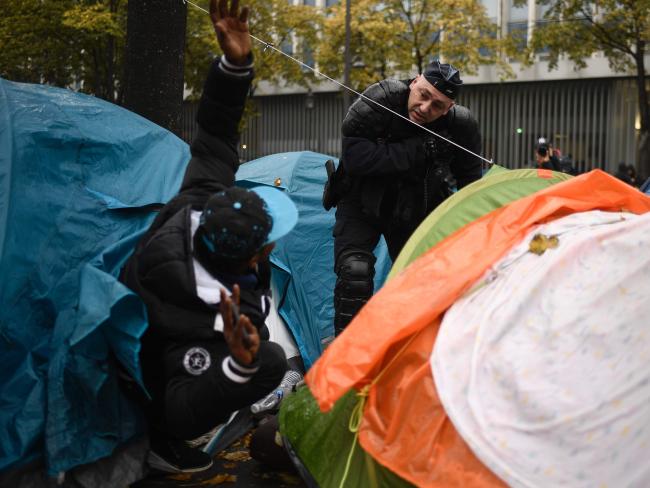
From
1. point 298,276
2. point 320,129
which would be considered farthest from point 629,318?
point 320,129

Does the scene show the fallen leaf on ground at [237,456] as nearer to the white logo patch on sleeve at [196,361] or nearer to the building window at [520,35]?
the white logo patch on sleeve at [196,361]

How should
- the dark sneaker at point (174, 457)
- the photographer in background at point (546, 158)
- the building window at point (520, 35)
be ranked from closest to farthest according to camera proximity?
the dark sneaker at point (174, 457), the photographer in background at point (546, 158), the building window at point (520, 35)

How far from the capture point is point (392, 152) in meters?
4.22

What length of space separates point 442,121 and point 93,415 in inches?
92.0

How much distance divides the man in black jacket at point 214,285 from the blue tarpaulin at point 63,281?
0.13 metres

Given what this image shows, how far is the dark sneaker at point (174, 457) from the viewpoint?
3.64 metres

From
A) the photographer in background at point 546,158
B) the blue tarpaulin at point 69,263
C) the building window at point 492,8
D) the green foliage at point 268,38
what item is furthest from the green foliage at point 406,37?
the blue tarpaulin at point 69,263

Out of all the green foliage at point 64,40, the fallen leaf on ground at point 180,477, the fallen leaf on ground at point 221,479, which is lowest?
the fallen leaf on ground at point 221,479

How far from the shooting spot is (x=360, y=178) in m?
4.40

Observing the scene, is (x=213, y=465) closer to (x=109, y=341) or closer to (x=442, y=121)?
(x=109, y=341)

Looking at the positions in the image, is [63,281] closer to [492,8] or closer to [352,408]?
[352,408]

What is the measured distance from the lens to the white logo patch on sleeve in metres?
2.95

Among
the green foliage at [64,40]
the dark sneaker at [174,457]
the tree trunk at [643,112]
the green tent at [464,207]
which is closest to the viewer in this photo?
the green tent at [464,207]

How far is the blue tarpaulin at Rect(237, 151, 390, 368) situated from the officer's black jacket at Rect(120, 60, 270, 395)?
1.45 meters
